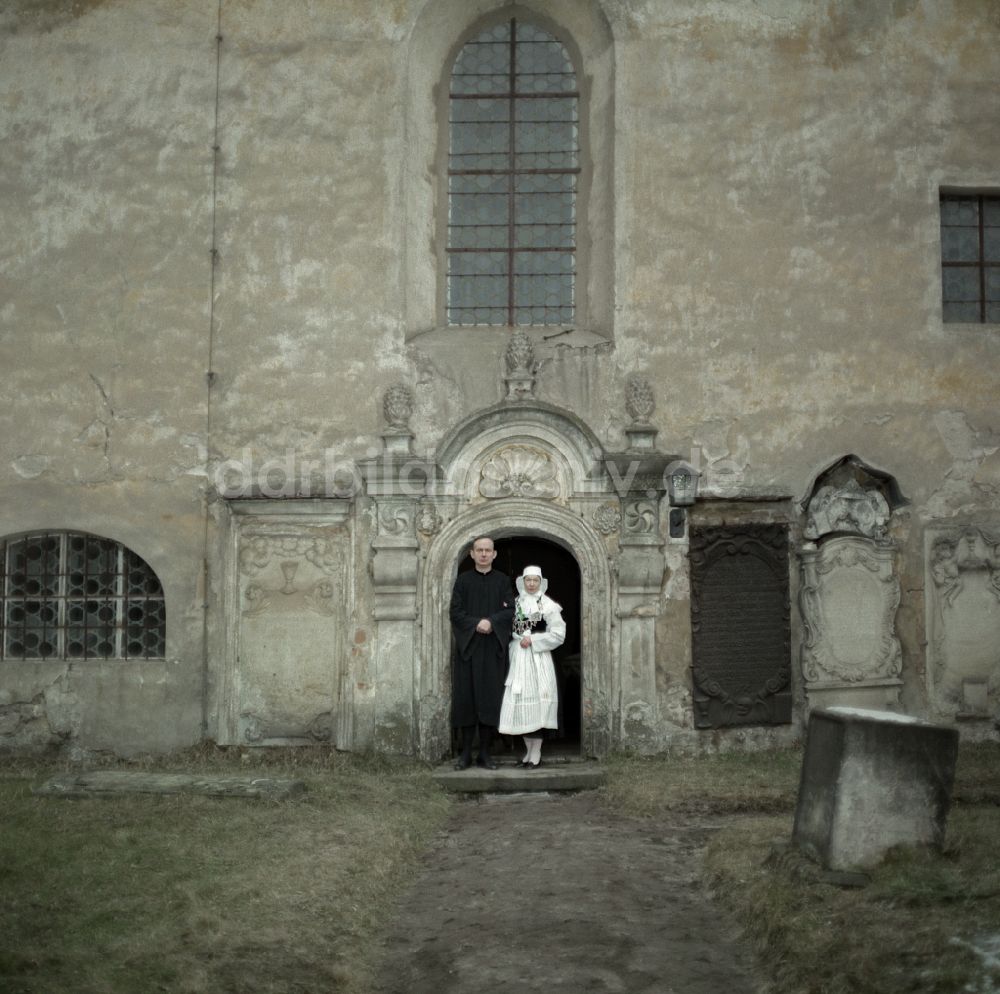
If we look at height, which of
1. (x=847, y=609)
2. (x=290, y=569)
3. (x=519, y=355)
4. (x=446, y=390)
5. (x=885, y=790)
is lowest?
(x=885, y=790)

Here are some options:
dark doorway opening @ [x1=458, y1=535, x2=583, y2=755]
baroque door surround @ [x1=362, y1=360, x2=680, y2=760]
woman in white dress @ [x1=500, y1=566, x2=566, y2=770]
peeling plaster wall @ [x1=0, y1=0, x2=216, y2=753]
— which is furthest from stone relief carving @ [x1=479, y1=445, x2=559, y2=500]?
peeling plaster wall @ [x1=0, y1=0, x2=216, y2=753]

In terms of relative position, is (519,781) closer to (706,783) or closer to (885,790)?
(706,783)

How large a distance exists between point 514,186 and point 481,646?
4.30 meters

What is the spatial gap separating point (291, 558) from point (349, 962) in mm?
5828

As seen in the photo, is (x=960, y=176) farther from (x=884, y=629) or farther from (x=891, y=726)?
(x=891, y=726)

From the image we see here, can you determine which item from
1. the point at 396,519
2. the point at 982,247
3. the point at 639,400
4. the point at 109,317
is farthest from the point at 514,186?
the point at 982,247

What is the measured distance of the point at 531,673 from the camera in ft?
36.6

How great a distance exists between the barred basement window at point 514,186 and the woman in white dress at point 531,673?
107 inches

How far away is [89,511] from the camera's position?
11.9 metres

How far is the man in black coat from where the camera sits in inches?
440

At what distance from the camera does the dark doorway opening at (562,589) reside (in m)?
13.7

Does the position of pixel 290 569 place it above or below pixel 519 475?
below

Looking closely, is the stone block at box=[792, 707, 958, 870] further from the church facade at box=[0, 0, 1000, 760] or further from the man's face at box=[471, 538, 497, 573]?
the man's face at box=[471, 538, 497, 573]

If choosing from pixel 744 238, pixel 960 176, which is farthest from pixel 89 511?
pixel 960 176
